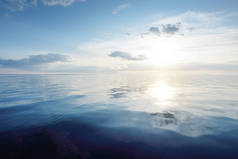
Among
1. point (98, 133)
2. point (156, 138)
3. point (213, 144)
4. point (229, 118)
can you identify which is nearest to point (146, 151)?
point (156, 138)

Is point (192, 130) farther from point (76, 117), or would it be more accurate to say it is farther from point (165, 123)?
point (76, 117)

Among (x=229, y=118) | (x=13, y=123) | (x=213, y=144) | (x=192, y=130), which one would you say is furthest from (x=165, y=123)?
(x=13, y=123)

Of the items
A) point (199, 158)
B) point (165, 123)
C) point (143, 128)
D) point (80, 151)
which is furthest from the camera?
point (165, 123)

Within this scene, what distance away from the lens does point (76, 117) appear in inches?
352

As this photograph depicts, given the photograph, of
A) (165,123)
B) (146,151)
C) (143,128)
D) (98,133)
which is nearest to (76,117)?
(98,133)

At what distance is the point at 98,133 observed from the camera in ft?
21.7

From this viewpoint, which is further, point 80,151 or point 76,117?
point 76,117

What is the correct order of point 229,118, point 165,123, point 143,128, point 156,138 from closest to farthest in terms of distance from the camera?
point 156,138 < point 143,128 < point 165,123 < point 229,118

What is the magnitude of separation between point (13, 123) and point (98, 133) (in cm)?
584

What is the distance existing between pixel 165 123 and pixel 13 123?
10036mm

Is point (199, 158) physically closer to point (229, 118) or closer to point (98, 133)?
point (98, 133)

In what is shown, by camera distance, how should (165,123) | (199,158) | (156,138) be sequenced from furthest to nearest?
(165,123) → (156,138) → (199,158)

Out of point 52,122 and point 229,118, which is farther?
point 229,118

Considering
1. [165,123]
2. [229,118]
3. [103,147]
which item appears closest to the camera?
[103,147]
